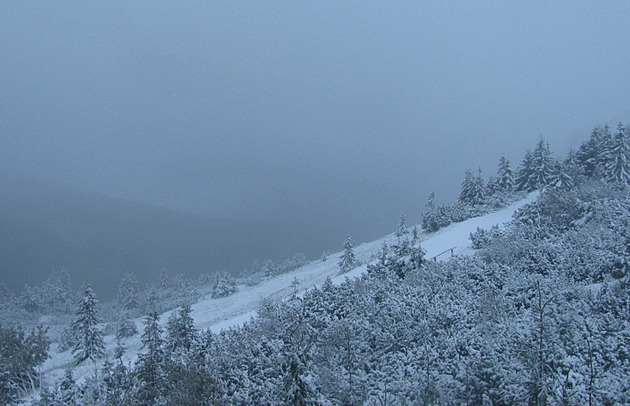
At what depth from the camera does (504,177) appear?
2067 inches

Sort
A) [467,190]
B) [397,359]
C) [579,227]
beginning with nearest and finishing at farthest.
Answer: [397,359]
[579,227]
[467,190]

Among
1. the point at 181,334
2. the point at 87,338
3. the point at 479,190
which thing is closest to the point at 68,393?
the point at 181,334

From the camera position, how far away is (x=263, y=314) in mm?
21266

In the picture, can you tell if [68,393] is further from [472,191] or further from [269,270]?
[269,270]

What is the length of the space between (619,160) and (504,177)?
14376mm

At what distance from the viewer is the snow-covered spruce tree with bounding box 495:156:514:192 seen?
51750 mm

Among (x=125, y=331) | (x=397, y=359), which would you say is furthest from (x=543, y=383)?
(x=125, y=331)

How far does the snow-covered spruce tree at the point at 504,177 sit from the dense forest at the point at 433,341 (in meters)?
24.6

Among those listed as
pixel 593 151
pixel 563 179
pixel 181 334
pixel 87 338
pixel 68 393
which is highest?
pixel 593 151

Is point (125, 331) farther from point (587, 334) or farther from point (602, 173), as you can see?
point (602, 173)

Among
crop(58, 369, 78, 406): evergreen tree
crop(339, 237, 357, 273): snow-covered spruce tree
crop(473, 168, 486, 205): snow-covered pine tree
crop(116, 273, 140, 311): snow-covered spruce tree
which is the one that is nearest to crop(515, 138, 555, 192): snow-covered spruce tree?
crop(473, 168, 486, 205): snow-covered pine tree

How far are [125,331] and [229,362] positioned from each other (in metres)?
27.8

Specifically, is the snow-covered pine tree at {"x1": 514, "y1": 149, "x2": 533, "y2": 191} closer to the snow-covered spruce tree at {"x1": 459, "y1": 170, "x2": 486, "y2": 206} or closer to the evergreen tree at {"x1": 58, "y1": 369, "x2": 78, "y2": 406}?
the snow-covered spruce tree at {"x1": 459, "y1": 170, "x2": 486, "y2": 206}

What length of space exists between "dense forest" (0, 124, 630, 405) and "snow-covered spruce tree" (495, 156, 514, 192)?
24590mm
